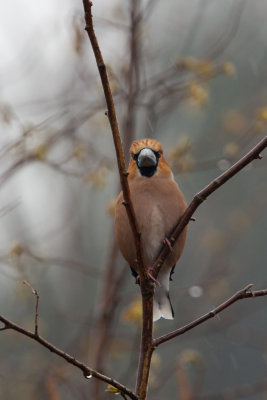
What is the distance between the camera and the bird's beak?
337 cm

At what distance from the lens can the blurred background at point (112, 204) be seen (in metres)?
4.49

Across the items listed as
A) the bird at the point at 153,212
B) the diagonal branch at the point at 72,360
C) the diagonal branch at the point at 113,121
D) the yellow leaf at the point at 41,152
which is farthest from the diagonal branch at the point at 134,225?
the yellow leaf at the point at 41,152

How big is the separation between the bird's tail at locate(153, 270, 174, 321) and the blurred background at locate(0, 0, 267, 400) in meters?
0.34

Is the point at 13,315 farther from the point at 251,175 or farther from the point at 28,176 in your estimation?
the point at 251,175

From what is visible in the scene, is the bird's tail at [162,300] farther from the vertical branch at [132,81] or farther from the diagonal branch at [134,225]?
the vertical branch at [132,81]

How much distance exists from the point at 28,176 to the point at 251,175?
4.64m

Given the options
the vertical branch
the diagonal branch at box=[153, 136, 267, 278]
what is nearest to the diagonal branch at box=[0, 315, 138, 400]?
the diagonal branch at box=[153, 136, 267, 278]

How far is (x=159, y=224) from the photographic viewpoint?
11.1ft

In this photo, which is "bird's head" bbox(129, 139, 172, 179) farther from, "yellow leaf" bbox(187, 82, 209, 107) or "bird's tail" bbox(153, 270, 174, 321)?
"yellow leaf" bbox(187, 82, 209, 107)

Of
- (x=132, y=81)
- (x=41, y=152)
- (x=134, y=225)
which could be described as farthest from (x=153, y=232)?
(x=132, y=81)

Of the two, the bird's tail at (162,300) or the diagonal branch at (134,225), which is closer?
the diagonal branch at (134,225)

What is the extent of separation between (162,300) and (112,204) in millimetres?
1191

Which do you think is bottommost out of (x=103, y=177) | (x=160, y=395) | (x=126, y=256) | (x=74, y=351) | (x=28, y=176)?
(x=160, y=395)

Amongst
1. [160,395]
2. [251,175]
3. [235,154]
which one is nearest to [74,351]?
[235,154]
